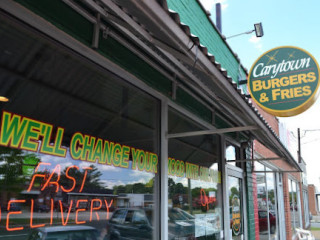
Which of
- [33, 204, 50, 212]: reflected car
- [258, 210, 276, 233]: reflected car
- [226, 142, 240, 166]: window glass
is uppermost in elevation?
[226, 142, 240, 166]: window glass

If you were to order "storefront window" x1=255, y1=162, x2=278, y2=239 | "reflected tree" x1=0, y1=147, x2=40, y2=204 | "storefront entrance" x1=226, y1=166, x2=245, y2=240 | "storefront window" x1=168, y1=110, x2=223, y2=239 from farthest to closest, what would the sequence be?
"storefront window" x1=255, y1=162, x2=278, y2=239 → "storefront entrance" x1=226, y1=166, x2=245, y2=240 → "storefront window" x1=168, y1=110, x2=223, y2=239 → "reflected tree" x1=0, y1=147, x2=40, y2=204

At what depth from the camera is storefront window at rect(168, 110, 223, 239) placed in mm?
4551

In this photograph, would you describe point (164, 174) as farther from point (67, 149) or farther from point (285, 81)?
point (285, 81)

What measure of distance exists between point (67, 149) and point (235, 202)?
205 inches

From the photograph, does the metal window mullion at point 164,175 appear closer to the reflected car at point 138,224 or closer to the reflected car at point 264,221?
the reflected car at point 138,224

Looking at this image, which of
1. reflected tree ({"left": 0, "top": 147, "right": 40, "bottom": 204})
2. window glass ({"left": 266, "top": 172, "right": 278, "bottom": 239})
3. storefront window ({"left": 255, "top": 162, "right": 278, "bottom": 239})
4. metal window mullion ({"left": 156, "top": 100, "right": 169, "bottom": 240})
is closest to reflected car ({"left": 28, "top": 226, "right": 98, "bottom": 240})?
reflected tree ({"left": 0, "top": 147, "right": 40, "bottom": 204})

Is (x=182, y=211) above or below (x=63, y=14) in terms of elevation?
below

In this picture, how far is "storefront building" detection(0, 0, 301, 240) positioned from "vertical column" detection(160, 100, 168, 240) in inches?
0.6

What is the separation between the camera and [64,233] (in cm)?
270

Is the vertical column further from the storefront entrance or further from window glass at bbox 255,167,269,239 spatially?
window glass at bbox 255,167,269,239

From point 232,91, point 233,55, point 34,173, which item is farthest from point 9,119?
point 233,55

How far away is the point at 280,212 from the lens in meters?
12.0

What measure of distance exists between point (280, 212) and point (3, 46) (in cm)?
1202

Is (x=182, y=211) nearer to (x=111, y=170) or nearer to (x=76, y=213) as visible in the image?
(x=111, y=170)
